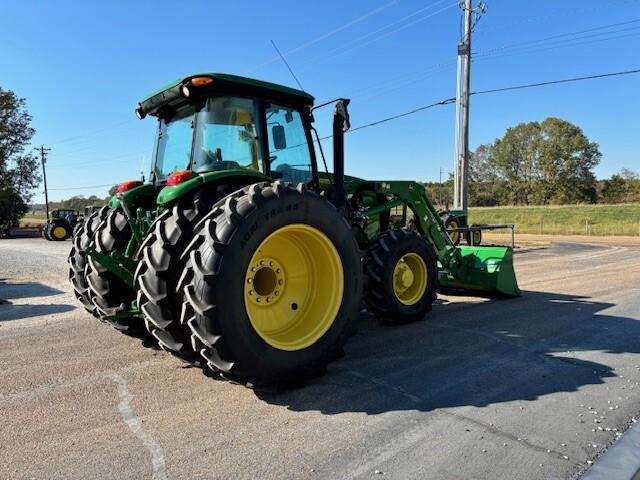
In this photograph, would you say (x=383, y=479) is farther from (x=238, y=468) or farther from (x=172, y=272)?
(x=172, y=272)

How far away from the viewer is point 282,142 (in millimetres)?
4871

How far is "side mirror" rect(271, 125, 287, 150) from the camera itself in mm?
4770

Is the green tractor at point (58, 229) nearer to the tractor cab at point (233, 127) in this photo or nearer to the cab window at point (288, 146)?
the tractor cab at point (233, 127)

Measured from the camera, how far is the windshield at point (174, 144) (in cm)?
473

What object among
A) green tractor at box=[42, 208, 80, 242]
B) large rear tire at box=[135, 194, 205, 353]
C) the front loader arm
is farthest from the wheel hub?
green tractor at box=[42, 208, 80, 242]

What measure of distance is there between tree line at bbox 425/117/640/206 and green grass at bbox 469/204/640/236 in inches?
859

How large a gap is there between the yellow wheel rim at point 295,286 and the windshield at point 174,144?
52.1 inches

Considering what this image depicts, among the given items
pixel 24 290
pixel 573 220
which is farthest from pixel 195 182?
pixel 573 220

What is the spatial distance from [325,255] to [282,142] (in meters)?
1.36

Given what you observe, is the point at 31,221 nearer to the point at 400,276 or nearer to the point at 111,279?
the point at 111,279

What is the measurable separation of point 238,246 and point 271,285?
78cm

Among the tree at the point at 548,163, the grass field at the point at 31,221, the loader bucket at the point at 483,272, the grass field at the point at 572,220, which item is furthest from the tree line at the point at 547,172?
the loader bucket at the point at 483,272

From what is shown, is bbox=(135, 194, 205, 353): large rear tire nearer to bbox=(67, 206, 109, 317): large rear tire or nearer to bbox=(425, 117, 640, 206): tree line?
bbox=(67, 206, 109, 317): large rear tire

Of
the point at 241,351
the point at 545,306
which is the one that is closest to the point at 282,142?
the point at 241,351
